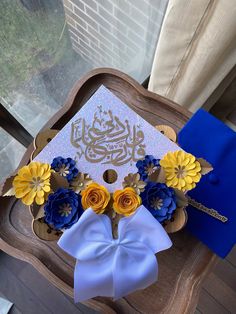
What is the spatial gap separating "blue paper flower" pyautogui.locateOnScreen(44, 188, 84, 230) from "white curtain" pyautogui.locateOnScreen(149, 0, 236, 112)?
16.0 inches

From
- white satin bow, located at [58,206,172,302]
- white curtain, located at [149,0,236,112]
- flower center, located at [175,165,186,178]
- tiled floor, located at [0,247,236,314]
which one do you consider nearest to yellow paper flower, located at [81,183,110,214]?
white satin bow, located at [58,206,172,302]

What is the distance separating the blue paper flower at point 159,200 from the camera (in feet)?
1.84

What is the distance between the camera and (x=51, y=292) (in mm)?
1126

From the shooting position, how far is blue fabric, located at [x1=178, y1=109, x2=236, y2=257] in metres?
0.69

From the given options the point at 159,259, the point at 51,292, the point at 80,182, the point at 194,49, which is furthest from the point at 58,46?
the point at 51,292

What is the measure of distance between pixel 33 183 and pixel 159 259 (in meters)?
0.30

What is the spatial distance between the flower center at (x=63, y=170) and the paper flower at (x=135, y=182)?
4.1 inches

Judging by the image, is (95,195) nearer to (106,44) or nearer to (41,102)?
(41,102)

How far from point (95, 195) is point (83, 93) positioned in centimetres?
32

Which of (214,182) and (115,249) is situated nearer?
(115,249)

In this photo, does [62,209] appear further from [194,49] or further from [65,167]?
[194,49]

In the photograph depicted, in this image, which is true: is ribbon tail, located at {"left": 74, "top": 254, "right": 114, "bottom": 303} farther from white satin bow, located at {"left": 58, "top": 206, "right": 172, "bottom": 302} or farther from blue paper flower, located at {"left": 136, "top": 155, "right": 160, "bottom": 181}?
blue paper flower, located at {"left": 136, "top": 155, "right": 160, "bottom": 181}

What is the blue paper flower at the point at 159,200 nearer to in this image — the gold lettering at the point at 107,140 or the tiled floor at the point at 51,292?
the gold lettering at the point at 107,140

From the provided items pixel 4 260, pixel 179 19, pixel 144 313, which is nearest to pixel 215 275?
pixel 144 313
